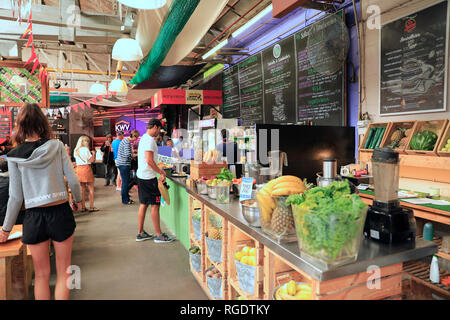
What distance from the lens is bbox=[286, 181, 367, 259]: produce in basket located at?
1.16 m

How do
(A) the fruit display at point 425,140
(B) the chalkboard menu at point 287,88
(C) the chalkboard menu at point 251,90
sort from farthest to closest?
1. (C) the chalkboard menu at point 251,90
2. (B) the chalkboard menu at point 287,88
3. (A) the fruit display at point 425,140

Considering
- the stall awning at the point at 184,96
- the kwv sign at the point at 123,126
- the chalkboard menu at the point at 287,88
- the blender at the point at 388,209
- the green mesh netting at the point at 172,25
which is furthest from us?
the kwv sign at the point at 123,126

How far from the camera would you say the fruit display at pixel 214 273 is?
2.63 meters

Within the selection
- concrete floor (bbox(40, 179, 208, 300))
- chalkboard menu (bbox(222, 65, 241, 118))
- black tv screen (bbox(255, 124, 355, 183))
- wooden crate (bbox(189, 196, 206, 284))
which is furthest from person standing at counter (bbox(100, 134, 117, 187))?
black tv screen (bbox(255, 124, 355, 183))

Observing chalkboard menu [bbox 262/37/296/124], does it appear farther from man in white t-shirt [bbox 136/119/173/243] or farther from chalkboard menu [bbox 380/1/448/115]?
man in white t-shirt [bbox 136/119/173/243]

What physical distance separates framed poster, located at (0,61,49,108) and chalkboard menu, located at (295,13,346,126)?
4115 mm

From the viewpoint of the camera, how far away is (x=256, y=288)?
1851mm

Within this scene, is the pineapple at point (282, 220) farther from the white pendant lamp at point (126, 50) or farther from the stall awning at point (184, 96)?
the stall awning at point (184, 96)

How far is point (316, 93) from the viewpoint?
4.60m

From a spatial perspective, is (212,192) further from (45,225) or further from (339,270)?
(339,270)

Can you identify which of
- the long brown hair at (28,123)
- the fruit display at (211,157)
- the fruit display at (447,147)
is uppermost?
the long brown hair at (28,123)

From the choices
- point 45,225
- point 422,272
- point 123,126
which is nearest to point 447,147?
point 422,272

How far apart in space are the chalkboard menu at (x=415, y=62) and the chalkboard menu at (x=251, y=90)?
2.87m

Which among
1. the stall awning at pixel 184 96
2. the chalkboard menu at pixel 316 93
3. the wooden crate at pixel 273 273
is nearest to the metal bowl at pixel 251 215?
the wooden crate at pixel 273 273
